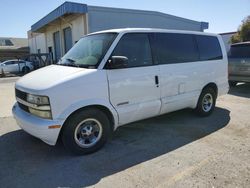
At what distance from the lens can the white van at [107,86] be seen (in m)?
3.76

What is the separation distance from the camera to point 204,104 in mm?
6160

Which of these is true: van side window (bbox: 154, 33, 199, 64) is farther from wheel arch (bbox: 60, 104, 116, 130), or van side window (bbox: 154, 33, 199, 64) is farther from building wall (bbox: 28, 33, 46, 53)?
building wall (bbox: 28, 33, 46, 53)

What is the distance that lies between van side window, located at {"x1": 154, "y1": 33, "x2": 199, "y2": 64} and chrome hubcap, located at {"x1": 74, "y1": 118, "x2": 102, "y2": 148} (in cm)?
179

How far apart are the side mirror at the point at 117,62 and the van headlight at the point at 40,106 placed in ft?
3.88

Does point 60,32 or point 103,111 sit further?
point 60,32

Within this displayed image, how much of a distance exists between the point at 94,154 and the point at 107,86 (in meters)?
1.18

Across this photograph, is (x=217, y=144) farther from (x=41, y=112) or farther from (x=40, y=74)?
(x=40, y=74)

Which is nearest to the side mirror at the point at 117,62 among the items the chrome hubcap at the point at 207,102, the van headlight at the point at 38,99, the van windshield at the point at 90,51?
the van windshield at the point at 90,51

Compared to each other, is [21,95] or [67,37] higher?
[67,37]

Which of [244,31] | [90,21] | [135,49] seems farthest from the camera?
[244,31]

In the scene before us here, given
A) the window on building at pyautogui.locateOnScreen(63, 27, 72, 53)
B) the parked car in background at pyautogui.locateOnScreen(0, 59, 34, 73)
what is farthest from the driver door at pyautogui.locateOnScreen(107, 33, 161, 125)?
the parked car in background at pyautogui.locateOnScreen(0, 59, 34, 73)

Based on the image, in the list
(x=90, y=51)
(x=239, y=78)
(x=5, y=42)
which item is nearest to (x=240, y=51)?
(x=239, y=78)

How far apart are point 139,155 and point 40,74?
226 cm

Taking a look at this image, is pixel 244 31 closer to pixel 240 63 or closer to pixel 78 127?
pixel 240 63
